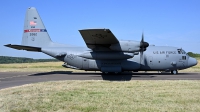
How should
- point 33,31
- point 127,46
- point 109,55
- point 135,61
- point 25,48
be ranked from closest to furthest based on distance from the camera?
point 127,46 < point 109,55 < point 135,61 < point 25,48 < point 33,31

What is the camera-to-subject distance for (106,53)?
20484mm

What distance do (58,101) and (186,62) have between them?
1803 cm

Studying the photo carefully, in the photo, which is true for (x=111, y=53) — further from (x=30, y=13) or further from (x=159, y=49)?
(x=30, y=13)

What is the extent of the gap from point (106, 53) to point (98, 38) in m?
2.58

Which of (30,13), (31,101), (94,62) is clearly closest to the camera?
(31,101)

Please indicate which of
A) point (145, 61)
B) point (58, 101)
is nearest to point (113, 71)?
point (145, 61)

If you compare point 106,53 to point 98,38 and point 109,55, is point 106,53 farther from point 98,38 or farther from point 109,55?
point 98,38

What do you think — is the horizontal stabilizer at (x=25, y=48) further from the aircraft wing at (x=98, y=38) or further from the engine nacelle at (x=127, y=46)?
the engine nacelle at (x=127, y=46)

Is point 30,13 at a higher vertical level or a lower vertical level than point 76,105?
higher

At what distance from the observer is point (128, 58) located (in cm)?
2078

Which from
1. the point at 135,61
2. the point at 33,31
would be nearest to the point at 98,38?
the point at 135,61

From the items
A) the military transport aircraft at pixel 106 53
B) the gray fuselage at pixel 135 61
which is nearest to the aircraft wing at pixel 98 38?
the military transport aircraft at pixel 106 53

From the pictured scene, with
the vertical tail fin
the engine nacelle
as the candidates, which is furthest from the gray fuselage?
the engine nacelle

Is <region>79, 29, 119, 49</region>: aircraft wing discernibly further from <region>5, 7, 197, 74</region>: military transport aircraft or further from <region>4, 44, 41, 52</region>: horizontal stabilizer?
<region>4, 44, 41, 52</region>: horizontal stabilizer
